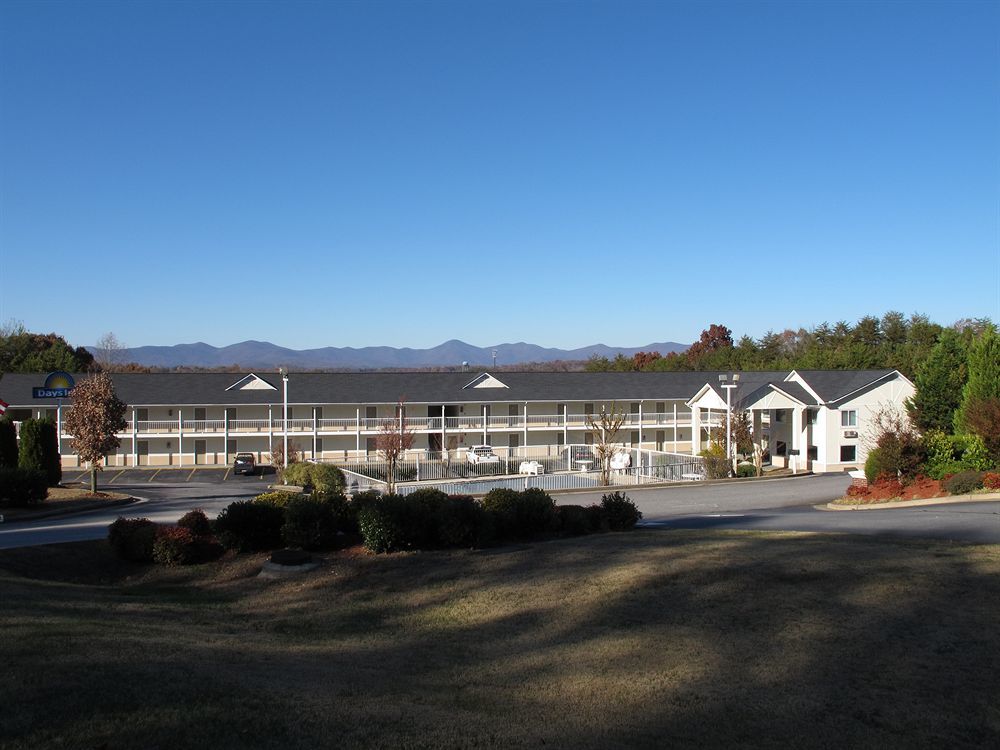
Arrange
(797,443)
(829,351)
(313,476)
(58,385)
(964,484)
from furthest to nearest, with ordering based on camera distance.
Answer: (829,351)
(58,385)
(797,443)
(313,476)
(964,484)

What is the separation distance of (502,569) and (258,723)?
8.35 metres

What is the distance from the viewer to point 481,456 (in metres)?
48.7

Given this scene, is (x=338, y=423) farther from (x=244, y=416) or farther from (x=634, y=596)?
(x=634, y=596)

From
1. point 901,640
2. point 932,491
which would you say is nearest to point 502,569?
point 901,640

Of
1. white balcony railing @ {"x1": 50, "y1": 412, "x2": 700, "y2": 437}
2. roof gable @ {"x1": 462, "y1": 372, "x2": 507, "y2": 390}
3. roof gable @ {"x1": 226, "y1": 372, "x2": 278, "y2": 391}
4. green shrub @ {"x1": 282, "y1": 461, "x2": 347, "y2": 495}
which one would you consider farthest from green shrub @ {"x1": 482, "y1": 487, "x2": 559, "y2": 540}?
roof gable @ {"x1": 226, "y1": 372, "x2": 278, "y2": 391}

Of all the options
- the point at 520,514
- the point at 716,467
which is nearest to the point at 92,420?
the point at 520,514

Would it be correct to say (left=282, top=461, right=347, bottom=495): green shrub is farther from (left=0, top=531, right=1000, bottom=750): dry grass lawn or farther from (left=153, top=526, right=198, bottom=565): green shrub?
(left=0, top=531, right=1000, bottom=750): dry grass lawn

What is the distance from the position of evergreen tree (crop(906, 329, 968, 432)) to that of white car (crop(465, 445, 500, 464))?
20.3 metres

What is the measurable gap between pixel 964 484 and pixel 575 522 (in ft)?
54.0

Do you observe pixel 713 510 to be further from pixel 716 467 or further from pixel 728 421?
pixel 728 421

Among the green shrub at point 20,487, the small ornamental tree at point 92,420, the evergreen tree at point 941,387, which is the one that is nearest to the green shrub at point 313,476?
the small ornamental tree at point 92,420

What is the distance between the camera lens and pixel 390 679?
8.48 meters

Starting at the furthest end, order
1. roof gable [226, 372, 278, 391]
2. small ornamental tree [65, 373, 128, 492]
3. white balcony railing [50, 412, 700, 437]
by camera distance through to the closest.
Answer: roof gable [226, 372, 278, 391]
white balcony railing [50, 412, 700, 437]
small ornamental tree [65, 373, 128, 492]

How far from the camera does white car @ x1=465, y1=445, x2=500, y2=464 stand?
4447cm
